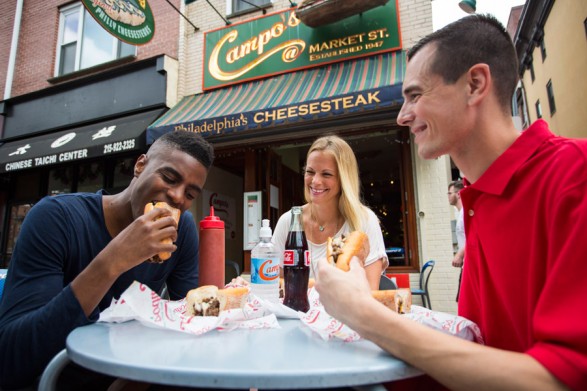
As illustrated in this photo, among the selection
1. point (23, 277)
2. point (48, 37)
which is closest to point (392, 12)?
point (23, 277)

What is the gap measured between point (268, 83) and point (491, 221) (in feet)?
21.6

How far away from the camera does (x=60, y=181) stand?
949cm

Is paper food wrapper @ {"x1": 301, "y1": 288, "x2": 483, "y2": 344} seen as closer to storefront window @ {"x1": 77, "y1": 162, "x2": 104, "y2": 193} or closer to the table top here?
the table top

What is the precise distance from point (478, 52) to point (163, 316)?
5.06 feet

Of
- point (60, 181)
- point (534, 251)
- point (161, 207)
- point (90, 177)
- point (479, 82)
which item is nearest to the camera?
point (534, 251)

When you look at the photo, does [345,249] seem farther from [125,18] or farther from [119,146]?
[125,18]

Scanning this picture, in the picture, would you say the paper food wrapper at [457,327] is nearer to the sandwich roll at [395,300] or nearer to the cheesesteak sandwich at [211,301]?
the sandwich roll at [395,300]

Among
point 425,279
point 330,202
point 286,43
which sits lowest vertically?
point 425,279

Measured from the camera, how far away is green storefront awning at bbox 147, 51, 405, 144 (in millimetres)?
5359

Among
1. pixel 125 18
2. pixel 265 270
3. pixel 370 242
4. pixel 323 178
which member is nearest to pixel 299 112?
pixel 323 178

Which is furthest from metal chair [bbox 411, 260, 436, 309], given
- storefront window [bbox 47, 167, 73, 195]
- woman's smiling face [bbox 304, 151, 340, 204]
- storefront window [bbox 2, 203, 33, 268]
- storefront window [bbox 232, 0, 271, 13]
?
storefront window [bbox 2, 203, 33, 268]

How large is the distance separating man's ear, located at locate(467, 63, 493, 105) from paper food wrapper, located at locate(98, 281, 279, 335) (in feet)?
3.71

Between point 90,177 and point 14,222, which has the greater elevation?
point 90,177

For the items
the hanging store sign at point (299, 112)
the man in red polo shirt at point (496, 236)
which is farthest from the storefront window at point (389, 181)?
the man in red polo shirt at point (496, 236)
